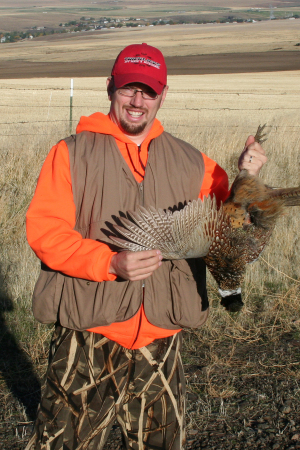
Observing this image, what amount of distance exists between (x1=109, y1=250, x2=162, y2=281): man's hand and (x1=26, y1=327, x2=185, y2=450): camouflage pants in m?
0.49

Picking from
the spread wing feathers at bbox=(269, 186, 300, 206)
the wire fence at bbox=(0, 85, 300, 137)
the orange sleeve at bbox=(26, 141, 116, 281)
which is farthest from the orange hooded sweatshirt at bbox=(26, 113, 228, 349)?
the wire fence at bbox=(0, 85, 300, 137)

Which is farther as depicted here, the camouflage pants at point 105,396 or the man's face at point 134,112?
the man's face at point 134,112

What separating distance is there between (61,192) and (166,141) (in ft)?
2.26

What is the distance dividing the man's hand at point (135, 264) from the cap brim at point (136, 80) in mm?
942

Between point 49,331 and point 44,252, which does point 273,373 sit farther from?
point 44,252

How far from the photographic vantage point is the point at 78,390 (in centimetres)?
238

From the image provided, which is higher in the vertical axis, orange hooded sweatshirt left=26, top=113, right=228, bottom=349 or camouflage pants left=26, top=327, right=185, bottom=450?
orange hooded sweatshirt left=26, top=113, right=228, bottom=349

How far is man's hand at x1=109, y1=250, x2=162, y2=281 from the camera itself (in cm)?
215

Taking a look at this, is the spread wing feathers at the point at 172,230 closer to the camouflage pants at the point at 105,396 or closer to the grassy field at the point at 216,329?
the camouflage pants at the point at 105,396

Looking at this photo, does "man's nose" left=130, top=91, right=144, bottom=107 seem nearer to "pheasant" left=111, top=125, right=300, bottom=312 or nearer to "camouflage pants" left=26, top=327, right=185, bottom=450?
"pheasant" left=111, top=125, right=300, bottom=312

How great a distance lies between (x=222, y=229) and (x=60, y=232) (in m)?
0.91

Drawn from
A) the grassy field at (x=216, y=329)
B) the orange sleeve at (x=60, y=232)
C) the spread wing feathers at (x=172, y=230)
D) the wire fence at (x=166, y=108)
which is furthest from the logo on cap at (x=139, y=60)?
the wire fence at (x=166, y=108)

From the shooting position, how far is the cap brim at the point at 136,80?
252cm

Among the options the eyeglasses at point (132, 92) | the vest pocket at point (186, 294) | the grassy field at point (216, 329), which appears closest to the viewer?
the vest pocket at point (186, 294)
